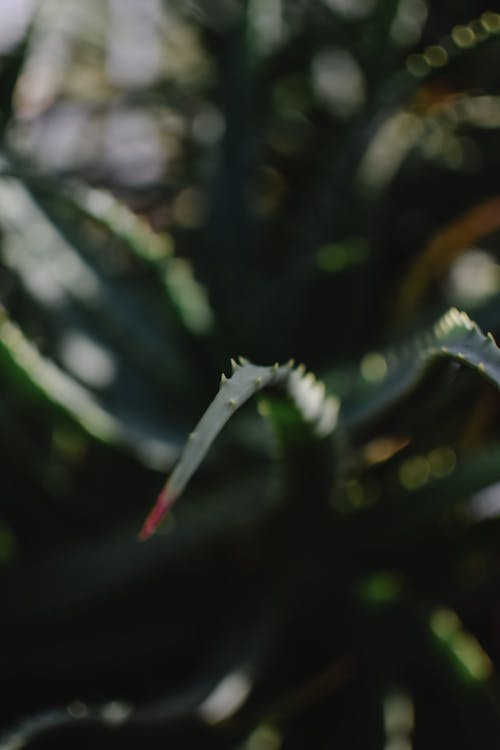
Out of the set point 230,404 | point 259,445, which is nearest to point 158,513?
point 230,404

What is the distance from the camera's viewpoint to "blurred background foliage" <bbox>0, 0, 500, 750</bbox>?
1.85ft

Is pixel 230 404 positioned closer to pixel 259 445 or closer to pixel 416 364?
pixel 416 364

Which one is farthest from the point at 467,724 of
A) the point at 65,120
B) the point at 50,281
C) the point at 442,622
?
the point at 65,120

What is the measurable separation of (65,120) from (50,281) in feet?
1.25

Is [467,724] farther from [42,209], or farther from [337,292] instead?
[42,209]

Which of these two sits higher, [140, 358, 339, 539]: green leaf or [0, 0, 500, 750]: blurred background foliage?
[140, 358, 339, 539]: green leaf

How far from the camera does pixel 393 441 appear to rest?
2.06 feet

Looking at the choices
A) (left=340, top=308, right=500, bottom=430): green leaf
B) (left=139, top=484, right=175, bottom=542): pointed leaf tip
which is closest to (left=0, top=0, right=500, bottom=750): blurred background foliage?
(left=340, top=308, right=500, bottom=430): green leaf

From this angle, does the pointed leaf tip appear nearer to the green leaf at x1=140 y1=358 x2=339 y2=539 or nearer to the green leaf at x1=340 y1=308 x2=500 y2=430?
the green leaf at x1=140 y1=358 x2=339 y2=539

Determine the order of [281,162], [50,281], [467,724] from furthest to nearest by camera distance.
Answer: [281,162] < [50,281] < [467,724]

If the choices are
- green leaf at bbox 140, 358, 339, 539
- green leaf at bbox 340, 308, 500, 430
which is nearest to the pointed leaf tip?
green leaf at bbox 140, 358, 339, 539

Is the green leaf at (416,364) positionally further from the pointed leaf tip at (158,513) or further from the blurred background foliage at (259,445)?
the pointed leaf tip at (158,513)

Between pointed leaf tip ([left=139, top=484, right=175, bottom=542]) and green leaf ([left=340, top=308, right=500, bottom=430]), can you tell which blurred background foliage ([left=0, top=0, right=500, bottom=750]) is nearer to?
green leaf ([left=340, top=308, right=500, bottom=430])

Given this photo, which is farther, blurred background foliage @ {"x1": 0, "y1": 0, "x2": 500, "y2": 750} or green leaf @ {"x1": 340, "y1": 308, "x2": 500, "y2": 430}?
blurred background foliage @ {"x1": 0, "y1": 0, "x2": 500, "y2": 750}
